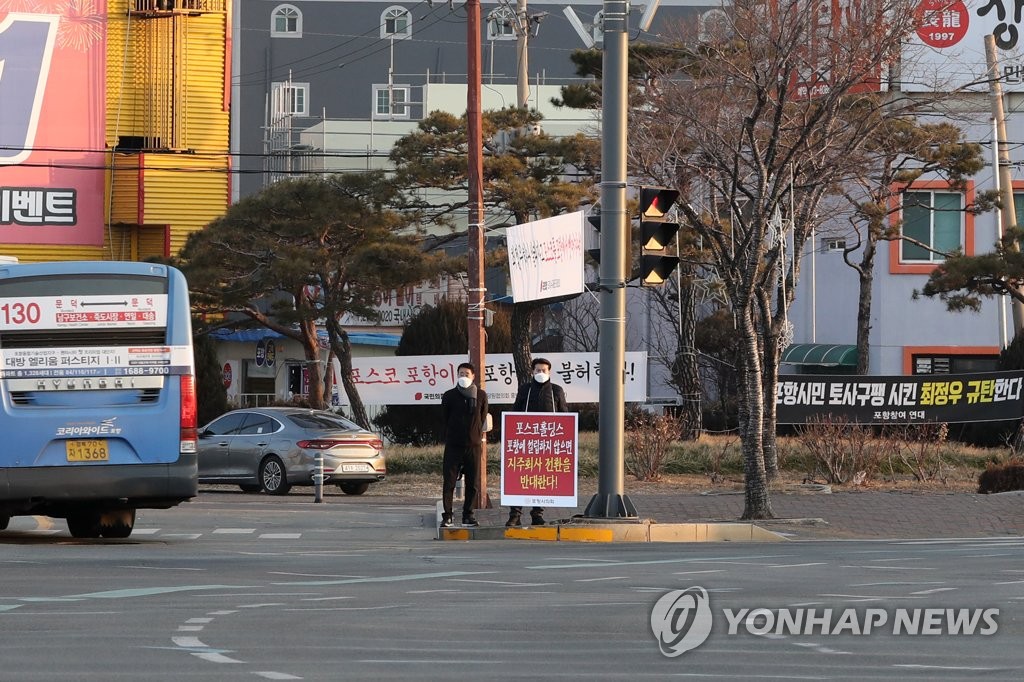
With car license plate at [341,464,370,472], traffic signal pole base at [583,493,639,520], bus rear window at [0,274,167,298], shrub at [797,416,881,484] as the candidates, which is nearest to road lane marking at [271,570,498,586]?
traffic signal pole base at [583,493,639,520]

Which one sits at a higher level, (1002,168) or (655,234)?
(1002,168)

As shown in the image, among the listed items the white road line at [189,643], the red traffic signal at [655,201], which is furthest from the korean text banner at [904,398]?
the white road line at [189,643]

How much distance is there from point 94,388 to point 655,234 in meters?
6.42

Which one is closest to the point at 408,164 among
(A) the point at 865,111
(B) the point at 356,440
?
(B) the point at 356,440

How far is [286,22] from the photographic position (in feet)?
229

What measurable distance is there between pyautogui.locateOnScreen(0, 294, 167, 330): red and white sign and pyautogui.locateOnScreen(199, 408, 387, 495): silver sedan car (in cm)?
1160

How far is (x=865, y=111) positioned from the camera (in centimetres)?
2275

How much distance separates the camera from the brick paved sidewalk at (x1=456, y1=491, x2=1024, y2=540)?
64.5 ft

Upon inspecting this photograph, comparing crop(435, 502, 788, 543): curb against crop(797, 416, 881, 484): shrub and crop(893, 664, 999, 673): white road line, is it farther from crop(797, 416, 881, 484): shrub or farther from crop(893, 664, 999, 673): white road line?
crop(797, 416, 881, 484): shrub

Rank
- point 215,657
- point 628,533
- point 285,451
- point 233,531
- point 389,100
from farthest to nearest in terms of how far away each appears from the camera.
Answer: point 389,100
point 285,451
point 233,531
point 628,533
point 215,657

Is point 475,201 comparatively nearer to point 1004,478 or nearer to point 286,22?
Answer: point 1004,478

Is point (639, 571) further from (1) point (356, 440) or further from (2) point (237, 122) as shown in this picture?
(2) point (237, 122)

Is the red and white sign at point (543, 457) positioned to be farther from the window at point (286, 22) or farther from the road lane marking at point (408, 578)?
the window at point (286, 22)

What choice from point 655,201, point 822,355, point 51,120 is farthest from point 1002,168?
point 51,120
